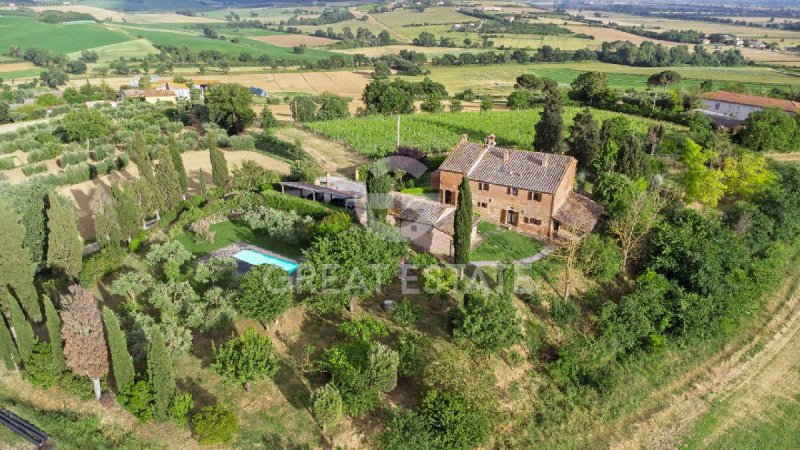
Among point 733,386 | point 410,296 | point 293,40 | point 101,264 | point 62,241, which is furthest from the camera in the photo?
point 293,40

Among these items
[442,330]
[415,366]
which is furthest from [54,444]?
[442,330]

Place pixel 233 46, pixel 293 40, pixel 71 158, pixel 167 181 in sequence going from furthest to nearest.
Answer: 1. pixel 293 40
2. pixel 233 46
3. pixel 71 158
4. pixel 167 181

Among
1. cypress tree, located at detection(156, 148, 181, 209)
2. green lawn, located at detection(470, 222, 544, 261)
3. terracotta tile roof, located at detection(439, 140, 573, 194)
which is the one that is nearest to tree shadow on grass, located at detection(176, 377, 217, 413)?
green lawn, located at detection(470, 222, 544, 261)

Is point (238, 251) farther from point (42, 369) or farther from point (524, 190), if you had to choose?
point (524, 190)

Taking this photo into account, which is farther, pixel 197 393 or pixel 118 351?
pixel 197 393

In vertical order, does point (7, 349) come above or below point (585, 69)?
below

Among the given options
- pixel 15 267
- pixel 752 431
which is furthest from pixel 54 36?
pixel 752 431

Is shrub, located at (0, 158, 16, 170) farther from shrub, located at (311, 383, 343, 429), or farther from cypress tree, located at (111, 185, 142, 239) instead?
shrub, located at (311, 383, 343, 429)
